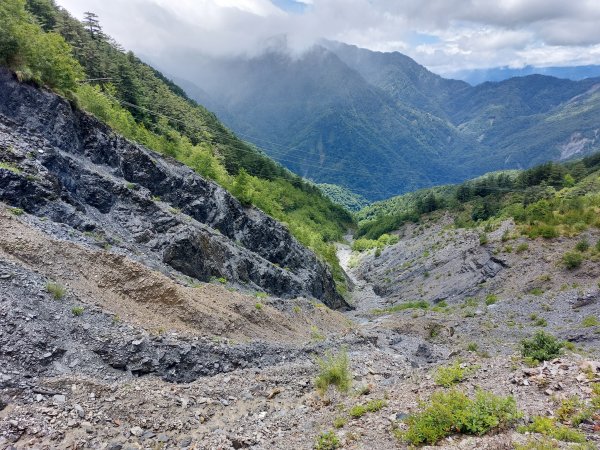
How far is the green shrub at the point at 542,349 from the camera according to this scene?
543 inches

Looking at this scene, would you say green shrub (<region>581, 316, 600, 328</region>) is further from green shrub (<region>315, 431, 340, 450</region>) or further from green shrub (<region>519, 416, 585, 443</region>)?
green shrub (<region>315, 431, 340, 450</region>)

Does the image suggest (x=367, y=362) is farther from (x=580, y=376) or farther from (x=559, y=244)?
(x=559, y=244)

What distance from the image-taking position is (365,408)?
40.8 ft

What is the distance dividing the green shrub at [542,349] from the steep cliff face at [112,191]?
19643 millimetres

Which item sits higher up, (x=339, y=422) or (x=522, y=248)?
(x=522, y=248)

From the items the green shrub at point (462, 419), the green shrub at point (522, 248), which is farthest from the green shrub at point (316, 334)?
the green shrub at point (522, 248)

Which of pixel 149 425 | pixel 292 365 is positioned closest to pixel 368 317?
pixel 292 365

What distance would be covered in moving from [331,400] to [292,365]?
450 centimetres

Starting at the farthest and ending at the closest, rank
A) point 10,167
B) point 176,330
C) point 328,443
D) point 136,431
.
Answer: point 10,167, point 176,330, point 136,431, point 328,443

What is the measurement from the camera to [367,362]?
2025 cm

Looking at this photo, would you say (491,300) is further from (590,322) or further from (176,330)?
(176,330)

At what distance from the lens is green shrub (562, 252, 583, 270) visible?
40500 millimetres

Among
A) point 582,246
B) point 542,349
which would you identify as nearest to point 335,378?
point 542,349

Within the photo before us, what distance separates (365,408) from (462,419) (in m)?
3.31
